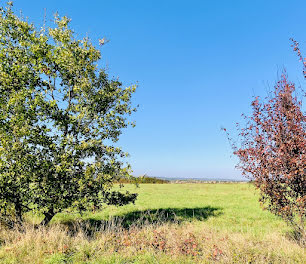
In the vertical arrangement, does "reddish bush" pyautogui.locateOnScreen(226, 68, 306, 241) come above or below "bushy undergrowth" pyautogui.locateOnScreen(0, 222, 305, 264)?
above

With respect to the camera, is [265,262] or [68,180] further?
[68,180]

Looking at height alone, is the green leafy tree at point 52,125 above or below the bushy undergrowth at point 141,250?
above

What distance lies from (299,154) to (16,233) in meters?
12.6

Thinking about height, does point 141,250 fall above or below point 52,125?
below

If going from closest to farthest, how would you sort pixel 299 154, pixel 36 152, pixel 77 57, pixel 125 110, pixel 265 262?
1. pixel 265 262
2. pixel 299 154
3. pixel 36 152
4. pixel 77 57
5. pixel 125 110

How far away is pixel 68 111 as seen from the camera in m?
11.8

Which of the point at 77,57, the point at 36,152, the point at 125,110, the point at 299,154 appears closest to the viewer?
the point at 299,154

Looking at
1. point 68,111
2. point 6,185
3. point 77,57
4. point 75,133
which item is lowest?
point 6,185

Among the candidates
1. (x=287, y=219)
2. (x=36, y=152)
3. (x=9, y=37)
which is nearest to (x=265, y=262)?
(x=287, y=219)

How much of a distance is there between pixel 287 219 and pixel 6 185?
12211mm

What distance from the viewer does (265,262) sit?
300 inches

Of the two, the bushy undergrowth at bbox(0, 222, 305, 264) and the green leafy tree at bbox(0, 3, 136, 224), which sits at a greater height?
the green leafy tree at bbox(0, 3, 136, 224)

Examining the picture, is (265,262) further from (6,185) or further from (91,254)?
(6,185)

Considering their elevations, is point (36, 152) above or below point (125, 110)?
below
